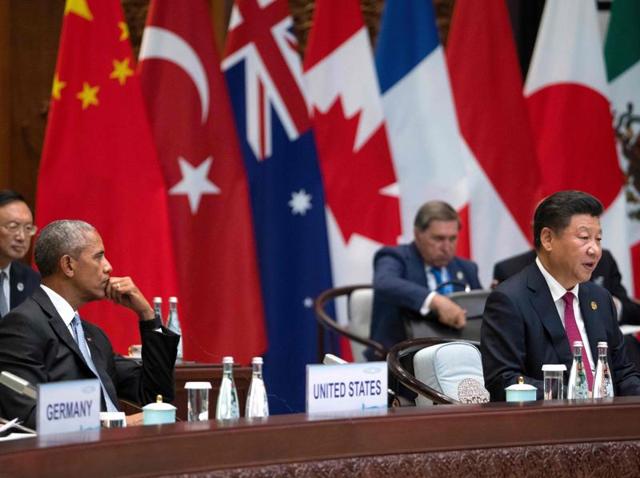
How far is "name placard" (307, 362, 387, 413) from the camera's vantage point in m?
3.03

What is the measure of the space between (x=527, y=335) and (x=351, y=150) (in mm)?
3327

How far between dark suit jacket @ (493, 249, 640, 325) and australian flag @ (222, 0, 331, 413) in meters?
1.01

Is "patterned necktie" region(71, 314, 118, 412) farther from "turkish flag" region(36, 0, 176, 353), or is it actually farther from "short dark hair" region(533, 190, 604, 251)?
"turkish flag" region(36, 0, 176, 353)

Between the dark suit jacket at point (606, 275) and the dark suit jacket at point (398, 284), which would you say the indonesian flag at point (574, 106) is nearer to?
the dark suit jacket at point (606, 275)

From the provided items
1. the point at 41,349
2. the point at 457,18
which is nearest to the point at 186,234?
the point at 457,18

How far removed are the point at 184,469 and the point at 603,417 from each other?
1.14 m

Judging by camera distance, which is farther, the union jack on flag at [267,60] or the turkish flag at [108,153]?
the union jack on flag at [267,60]

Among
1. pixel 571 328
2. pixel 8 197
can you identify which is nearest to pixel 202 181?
pixel 8 197

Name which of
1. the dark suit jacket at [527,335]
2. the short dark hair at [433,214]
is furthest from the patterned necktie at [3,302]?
the dark suit jacket at [527,335]

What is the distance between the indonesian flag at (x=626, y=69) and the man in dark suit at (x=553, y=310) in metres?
4.00

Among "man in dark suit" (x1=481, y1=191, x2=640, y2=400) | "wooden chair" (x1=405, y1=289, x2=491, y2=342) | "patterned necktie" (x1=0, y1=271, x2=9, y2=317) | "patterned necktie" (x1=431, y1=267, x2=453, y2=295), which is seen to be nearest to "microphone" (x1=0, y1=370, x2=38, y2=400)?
"man in dark suit" (x1=481, y1=191, x2=640, y2=400)

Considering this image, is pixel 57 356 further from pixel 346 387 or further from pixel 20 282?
pixel 20 282

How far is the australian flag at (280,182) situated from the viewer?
703 centimetres

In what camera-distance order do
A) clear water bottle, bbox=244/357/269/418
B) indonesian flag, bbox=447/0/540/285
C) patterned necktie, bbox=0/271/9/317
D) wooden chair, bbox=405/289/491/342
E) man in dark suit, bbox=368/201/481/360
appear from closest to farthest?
clear water bottle, bbox=244/357/269/418 → patterned necktie, bbox=0/271/9/317 → wooden chair, bbox=405/289/491/342 → man in dark suit, bbox=368/201/481/360 → indonesian flag, bbox=447/0/540/285
